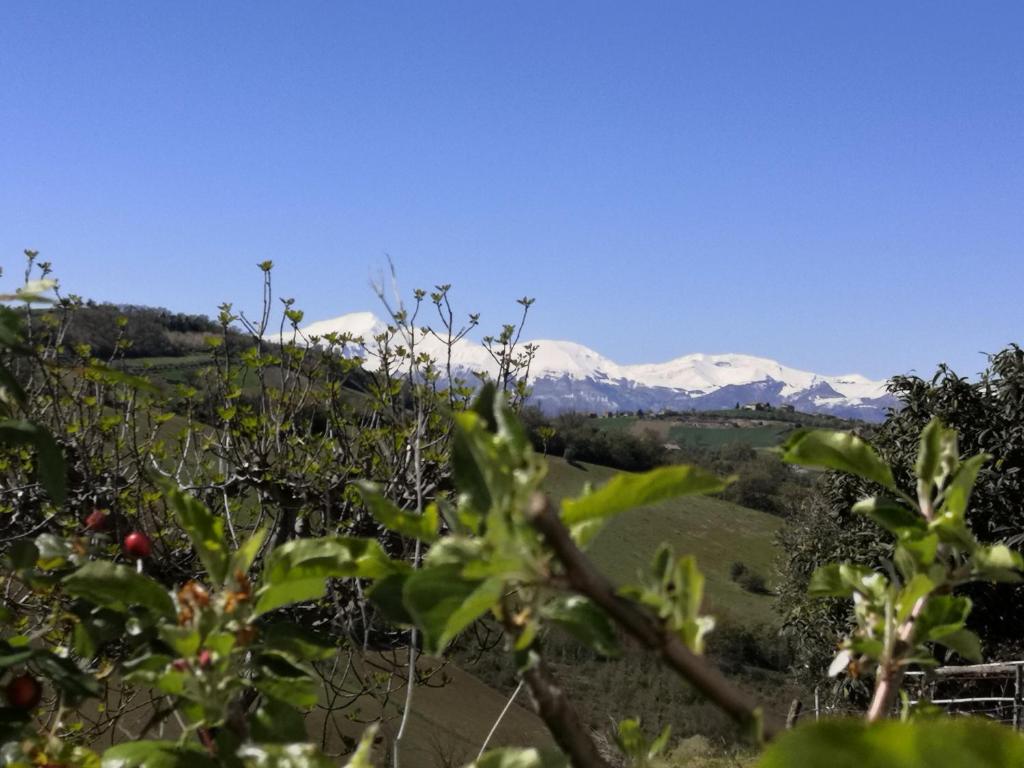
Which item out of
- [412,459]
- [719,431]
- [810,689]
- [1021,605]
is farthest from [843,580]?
[719,431]

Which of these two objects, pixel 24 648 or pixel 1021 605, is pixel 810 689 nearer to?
pixel 1021 605

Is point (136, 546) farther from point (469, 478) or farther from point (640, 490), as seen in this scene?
point (640, 490)

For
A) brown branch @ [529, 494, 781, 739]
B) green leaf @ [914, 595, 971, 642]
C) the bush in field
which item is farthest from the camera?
the bush in field

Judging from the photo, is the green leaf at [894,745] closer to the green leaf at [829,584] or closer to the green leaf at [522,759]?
the green leaf at [522,759]

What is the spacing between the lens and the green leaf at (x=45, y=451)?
40.8 inches

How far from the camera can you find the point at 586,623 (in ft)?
1.90

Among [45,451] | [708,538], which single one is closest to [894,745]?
[45,451]

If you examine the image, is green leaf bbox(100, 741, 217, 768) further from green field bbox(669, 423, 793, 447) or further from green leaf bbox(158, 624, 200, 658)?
green field bbox(669, 423, 793, 447)

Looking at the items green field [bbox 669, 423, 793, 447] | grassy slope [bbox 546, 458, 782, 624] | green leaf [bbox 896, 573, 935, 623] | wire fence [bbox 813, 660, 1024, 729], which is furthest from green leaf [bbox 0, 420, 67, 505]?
green field [bbox 669, 423, 793, 447]

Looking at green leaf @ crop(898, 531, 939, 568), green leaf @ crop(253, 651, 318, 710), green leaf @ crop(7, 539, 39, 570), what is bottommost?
green leaf @ crop(253, 651, 318, 710)

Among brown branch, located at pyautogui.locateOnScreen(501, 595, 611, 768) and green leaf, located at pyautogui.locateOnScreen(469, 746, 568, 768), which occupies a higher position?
brown branch, located at pyautogui.locateOnScreen(501, 595, 611, 768)

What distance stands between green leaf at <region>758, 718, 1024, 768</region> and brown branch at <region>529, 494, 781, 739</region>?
0.21 metres

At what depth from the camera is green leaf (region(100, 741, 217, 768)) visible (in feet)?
2.38

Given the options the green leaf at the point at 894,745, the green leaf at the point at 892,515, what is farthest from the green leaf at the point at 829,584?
the green leaf at the point at 894,745
